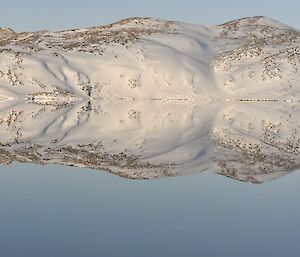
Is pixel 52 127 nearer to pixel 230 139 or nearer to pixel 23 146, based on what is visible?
pixel 23 146

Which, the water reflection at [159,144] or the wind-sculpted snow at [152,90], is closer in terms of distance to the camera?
the water reflection at [159,144]

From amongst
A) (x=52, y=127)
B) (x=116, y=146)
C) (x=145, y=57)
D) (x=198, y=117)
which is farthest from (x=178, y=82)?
(x=116, y=146)

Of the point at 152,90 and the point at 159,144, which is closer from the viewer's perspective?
the point at 159,144

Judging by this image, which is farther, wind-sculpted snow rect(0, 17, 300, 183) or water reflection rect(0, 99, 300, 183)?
wind-sculpted snow rect(0, 17, 300, 183)

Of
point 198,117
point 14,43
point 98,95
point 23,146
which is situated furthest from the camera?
point 14,43

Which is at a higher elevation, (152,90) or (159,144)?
(159,144)
